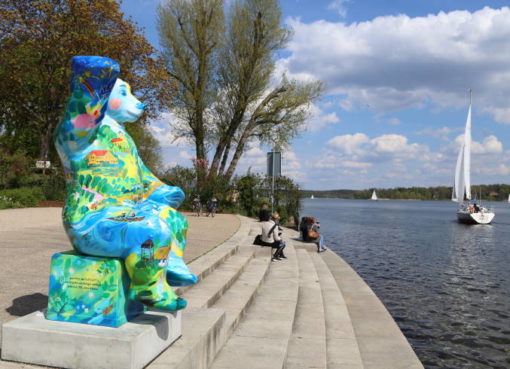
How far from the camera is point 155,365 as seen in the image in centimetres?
284

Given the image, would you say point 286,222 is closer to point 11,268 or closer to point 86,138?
point 11,268

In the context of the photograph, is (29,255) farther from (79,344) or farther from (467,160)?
(467,160)

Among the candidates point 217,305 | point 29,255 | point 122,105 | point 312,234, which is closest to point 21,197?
point 312,234

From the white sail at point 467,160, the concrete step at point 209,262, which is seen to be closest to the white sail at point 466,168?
the white sail at point 467,160

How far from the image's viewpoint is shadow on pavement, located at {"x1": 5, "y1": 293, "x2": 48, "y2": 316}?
3.98 metres

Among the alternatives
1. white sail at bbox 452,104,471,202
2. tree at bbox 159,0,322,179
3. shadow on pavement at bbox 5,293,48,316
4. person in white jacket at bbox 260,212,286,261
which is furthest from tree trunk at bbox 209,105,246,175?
white sail at bbox 452,104,471,202

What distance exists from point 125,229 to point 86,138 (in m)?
0.67

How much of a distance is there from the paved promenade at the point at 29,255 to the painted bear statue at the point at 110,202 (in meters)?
1.60

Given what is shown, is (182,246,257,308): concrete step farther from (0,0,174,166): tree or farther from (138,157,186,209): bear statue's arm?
(0,0,174,166): tree

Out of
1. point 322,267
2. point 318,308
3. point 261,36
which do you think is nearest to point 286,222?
point 261,36

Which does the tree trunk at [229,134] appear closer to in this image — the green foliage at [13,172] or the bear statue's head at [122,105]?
the green foliage at [13,172]

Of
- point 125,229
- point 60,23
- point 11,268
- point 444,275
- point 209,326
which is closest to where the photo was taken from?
point 125,229

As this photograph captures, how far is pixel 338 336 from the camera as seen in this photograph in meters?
5.13

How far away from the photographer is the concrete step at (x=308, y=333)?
4.02 meters
